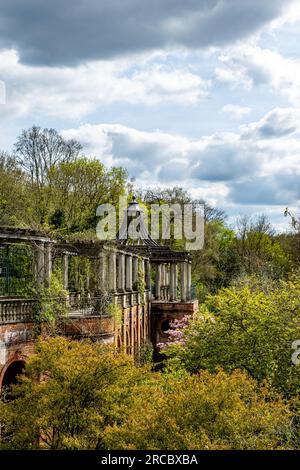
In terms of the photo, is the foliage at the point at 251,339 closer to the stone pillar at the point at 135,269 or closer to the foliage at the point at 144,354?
the foliage at the point at 144,354

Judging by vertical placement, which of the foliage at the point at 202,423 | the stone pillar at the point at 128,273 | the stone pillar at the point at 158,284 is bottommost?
the foliage at the point at 202,423

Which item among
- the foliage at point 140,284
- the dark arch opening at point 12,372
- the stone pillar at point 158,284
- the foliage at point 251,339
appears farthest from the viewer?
the stone pillar at point 158,284

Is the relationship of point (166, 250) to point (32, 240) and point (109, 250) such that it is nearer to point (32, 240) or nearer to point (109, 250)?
point (109, 250)

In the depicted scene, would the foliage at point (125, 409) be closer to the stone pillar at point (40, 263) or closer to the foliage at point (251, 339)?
the foliage at point (251, 339)

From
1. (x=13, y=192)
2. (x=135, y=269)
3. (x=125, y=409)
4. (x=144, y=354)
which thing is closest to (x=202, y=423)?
(x=125, y=409)

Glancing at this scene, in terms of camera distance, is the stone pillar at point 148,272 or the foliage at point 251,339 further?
the stone pillar at point 148,272

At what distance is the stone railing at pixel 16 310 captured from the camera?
21078 millimetres

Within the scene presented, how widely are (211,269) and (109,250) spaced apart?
1601 inches

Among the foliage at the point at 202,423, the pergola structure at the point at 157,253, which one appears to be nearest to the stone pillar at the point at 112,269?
the pergola structure at the point at 157,253

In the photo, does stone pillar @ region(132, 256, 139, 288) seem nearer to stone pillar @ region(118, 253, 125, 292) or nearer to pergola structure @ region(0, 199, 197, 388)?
pergola structure @ region(0, 199, 197, 388)

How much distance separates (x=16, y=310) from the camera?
860 inches

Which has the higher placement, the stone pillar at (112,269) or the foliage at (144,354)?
the stone pillar at (112,269)

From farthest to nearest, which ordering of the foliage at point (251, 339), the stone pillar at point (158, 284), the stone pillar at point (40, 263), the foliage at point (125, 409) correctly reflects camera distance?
the stone pillar at point (158, 284)
the stone pillar at point (40, 263)
the foliage at point (251, 339)
the foliage at point (125, 409)
